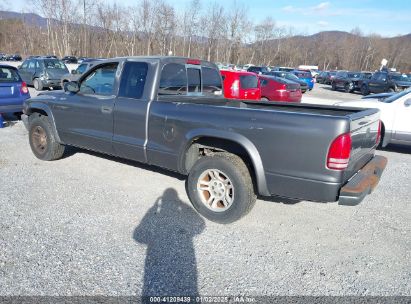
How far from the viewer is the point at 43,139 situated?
19.3ft

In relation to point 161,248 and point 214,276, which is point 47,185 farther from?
point 214,276

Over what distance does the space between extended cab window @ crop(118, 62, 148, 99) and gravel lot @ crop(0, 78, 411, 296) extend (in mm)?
1352

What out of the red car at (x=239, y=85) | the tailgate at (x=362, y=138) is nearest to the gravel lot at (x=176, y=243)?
the tailgate at (x=362, y=138)

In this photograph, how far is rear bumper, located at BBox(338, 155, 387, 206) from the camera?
10.3ft

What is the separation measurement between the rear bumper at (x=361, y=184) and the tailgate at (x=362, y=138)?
2.4 inches

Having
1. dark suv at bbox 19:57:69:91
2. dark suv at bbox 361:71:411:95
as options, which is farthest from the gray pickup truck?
dark suv at bbox 361:71:411:95

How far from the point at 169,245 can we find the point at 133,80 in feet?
7.72

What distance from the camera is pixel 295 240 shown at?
3.58m

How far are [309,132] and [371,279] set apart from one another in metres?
1.42

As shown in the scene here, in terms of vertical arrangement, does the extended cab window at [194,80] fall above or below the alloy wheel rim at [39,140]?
above

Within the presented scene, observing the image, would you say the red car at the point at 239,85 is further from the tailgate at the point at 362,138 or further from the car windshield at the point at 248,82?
the tailgate at the point at 362,138

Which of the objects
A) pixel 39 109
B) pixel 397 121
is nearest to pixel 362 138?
pixel 397 121

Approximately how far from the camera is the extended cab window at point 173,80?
4.40 m

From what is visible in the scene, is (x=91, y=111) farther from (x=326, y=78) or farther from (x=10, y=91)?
(x=326, y=78)
